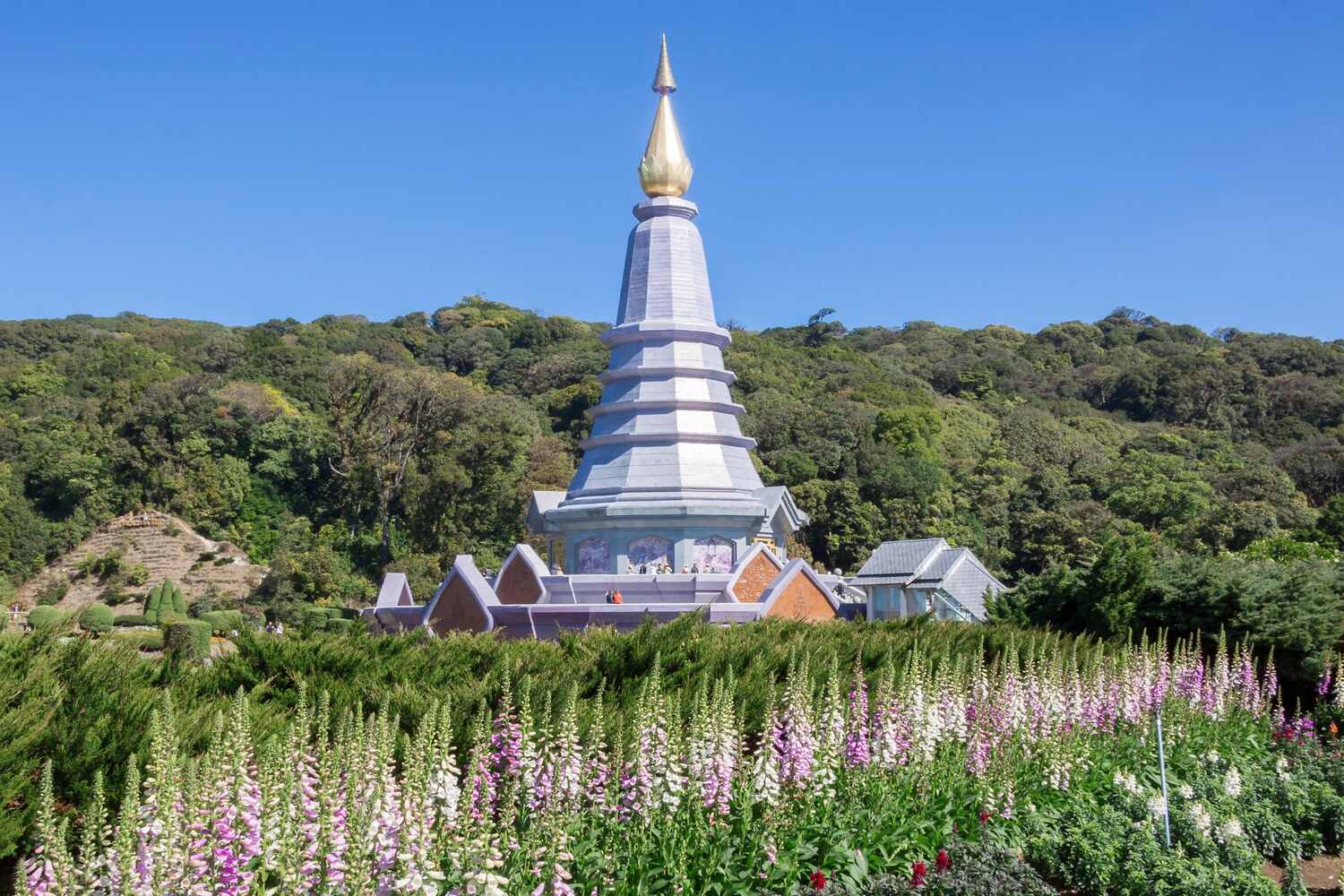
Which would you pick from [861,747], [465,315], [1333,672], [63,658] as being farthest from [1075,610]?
[465,315]

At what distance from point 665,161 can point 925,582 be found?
451 inches

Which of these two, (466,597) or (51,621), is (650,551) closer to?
(466,597)

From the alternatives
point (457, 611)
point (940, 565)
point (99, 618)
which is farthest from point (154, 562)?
point (940, 565)

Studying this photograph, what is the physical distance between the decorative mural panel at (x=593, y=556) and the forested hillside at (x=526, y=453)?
20392mm

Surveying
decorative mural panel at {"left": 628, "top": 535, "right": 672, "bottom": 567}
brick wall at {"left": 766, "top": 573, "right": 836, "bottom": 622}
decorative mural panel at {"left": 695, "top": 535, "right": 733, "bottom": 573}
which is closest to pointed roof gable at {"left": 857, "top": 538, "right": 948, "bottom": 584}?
brick wall at {"left": 766, "top": 573, "right": 836, "bottom": 622}

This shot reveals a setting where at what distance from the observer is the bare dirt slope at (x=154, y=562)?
54.4 metres

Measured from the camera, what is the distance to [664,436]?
2869cm

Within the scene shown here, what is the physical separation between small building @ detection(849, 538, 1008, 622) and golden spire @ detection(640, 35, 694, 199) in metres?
10.0

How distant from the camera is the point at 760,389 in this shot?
67812 mm

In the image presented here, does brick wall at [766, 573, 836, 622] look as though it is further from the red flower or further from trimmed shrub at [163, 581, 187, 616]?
trimmed shrub at [163, 581, 187, 616]

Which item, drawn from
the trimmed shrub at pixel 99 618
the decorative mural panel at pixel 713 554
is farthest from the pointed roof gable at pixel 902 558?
the trimmed shrub at pixel 99 618

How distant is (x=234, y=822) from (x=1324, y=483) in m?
63.1

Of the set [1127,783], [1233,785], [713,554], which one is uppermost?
[713,554]

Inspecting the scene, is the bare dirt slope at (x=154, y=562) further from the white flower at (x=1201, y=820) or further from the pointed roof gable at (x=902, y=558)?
the white flower at (x=1201, y=820)
